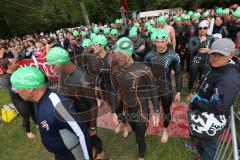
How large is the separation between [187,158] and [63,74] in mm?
2762

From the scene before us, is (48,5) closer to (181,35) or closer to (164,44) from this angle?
(181,35)

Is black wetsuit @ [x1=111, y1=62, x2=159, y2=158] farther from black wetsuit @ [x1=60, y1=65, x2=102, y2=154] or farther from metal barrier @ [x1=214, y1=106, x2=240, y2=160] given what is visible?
metal barrier @ [x1=214, y1=106, x2=240, y2=160]

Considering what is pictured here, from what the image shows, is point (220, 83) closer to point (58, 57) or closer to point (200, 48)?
point (58, 57)

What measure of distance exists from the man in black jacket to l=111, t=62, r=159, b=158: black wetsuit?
2.80ft

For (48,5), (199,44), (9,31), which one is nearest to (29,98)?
(199,44)

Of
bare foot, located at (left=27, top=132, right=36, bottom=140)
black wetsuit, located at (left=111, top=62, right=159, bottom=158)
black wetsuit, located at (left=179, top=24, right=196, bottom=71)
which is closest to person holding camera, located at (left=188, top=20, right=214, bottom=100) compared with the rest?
black wetsuit, located at (left=179, top=24, right=196, bottom=71)

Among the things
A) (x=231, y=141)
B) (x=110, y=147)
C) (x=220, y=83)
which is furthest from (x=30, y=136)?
(x=220, y=83)

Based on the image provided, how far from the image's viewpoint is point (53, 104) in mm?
2574

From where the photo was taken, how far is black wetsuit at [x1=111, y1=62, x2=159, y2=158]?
11.7 feet

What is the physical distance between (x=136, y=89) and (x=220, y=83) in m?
1.31

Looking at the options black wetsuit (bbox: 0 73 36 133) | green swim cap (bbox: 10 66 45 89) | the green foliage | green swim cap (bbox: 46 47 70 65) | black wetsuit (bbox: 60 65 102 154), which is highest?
green swim cap (bbox: 10 66 45 89)

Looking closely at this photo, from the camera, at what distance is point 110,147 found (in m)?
4.95

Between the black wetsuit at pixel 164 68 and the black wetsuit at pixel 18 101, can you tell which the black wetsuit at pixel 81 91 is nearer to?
the black wetsuit at pixel 164 68

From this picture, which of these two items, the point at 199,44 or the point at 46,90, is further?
the point at 199,44
